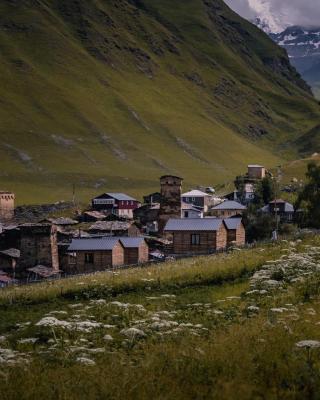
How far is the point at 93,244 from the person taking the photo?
66000 millimetres

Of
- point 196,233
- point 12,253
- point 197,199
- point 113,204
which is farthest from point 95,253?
point 197,199

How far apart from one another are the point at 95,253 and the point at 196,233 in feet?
29.8

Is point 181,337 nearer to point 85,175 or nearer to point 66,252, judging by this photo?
point 66,252

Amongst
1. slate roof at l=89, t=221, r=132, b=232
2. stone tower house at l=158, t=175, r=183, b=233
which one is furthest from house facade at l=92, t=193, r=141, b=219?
stone tower house at l=158, t=175, r=183, b=233

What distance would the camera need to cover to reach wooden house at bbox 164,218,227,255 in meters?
66.5

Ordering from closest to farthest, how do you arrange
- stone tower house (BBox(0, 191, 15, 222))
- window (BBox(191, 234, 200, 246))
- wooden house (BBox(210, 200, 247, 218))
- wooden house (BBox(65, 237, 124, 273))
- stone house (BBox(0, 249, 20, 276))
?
wooden house (BBox(65, 237, 124, 273)), window (BBox(191, 234, 200, 246)), stone house (BBox(0, 249, 20, 276)), wooden house (BBox(210, 200, 247, 218)), stone tower house (BBox(0, 191, 15, 222))

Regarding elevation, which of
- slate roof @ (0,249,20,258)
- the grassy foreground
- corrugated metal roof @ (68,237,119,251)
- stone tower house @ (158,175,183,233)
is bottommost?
the grassy foreground

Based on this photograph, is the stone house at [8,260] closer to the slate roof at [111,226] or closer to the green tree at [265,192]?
the slate roof at [111,226]

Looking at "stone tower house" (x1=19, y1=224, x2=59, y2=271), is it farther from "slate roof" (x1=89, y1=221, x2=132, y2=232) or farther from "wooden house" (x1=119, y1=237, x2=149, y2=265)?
"slate roof" (x1=89, y1=221, x2=132, y2=232)

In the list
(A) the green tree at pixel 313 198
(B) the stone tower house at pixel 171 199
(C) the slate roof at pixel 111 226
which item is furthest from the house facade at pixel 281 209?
(B) the stone tower house at pixel 171 199

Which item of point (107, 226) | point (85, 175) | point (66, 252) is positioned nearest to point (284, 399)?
point (66, 252)

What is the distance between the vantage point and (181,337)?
18703 millimetres

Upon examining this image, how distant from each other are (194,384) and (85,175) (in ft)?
570

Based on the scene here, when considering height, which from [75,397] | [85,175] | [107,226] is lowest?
[75,397]
